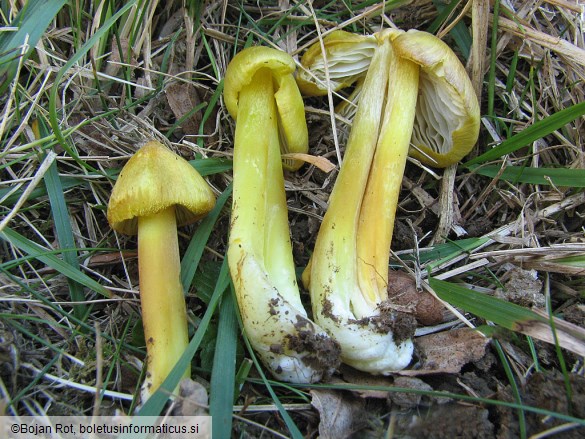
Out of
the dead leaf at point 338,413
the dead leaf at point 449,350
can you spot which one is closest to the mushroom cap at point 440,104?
the dead leaf at point 449,350

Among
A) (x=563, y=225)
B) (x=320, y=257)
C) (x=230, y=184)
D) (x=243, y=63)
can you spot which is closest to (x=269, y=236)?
(x=320, y=257)

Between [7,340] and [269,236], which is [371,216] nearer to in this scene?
[269,236]

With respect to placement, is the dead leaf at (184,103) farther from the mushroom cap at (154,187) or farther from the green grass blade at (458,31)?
the green grass blade at (458,31)

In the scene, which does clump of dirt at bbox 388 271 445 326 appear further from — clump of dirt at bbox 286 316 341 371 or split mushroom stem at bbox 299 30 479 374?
clump of dirt at bbox 286 316 341 371

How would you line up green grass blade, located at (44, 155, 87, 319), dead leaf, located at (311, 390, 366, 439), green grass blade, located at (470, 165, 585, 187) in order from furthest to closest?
green grass blade, located at (470, 165, 585, 187) → green grass blade, located at (44, 155, 87, 319) → dead leaf, located at (311, 390, 366, 439)

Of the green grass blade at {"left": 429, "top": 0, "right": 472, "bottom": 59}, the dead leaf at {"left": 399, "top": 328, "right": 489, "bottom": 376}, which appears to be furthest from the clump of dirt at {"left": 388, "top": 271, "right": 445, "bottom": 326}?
the green grass blade at {"left": 429, "top": 0, "right": 472, "bottom": 59}

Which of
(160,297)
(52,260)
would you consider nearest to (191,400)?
(160,297)
